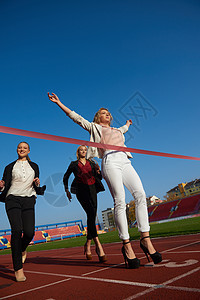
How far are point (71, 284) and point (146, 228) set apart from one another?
3.63 feet

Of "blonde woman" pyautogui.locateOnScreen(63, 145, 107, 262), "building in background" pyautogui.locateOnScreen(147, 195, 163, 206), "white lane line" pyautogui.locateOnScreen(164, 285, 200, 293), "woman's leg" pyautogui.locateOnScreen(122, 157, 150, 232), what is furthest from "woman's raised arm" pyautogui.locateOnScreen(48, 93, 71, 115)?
"building in background" pyautogui.locateOnScreen(147, 195, 163, 206)

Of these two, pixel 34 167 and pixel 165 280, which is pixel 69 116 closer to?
pixel 34 167

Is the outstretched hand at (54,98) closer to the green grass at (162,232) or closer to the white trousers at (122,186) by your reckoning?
the white trousers at (122,186)

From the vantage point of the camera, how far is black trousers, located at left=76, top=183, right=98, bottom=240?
450cm

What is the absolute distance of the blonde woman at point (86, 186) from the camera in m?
4.52

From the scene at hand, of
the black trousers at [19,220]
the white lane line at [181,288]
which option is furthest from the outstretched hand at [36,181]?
the white lane line at [181,288]

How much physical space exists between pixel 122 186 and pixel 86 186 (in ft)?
5.17

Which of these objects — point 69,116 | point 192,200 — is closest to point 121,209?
point 69,116

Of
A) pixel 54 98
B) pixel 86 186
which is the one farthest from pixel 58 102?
pixel 86 186

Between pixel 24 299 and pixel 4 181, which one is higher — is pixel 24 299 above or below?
below

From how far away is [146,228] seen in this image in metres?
2.95

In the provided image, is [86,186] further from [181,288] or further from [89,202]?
[181,288]

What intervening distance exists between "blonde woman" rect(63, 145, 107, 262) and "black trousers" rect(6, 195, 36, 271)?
1.10 meters

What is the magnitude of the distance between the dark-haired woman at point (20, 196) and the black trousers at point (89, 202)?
0.97 m
